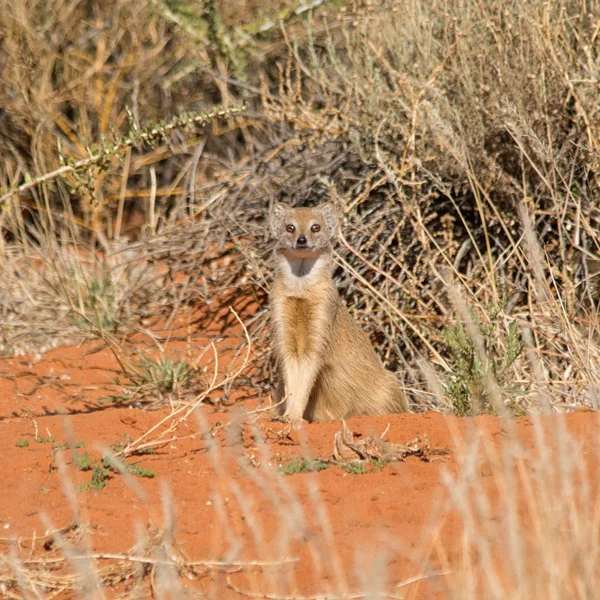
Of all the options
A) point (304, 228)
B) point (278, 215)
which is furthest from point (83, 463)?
point (278, 215)

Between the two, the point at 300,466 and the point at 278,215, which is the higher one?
the point at 278,215

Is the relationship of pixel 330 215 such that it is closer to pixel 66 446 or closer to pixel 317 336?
pixel 317 336

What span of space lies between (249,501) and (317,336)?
1926 millimetres

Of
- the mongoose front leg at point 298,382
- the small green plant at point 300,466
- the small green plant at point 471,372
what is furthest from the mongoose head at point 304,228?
the small green plant at point 300,466

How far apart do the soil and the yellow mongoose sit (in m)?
0.75

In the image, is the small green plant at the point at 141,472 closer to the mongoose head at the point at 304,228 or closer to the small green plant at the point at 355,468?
the small green plant at the point at 355,468

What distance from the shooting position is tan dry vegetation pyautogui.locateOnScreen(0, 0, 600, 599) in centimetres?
360

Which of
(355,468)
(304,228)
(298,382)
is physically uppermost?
(304,228)

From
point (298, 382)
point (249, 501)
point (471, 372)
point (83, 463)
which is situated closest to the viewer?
point (249, 501)

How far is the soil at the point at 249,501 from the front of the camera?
2.84 meters

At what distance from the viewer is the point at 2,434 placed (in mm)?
4391

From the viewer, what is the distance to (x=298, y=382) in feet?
17.2

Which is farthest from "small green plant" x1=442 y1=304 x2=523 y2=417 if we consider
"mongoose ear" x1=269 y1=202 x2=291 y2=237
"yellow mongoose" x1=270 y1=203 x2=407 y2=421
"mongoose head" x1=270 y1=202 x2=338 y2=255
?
"mongoose ear" x1=269 y1=202 x2=291 y2=237

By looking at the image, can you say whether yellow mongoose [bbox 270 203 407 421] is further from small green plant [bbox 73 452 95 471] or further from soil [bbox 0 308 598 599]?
small green plant [bbox 73 452 95 471]
